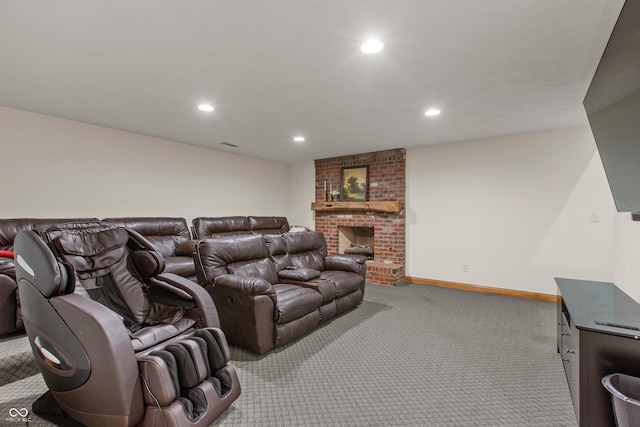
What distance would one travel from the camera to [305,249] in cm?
397

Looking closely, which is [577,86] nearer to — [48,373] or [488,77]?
[488,77]

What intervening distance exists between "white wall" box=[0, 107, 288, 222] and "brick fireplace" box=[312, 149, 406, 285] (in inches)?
70.1

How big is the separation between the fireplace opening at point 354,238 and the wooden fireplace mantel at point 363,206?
48 cm

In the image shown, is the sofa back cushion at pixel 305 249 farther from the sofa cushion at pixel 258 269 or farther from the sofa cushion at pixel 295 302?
the sofa cushion at pixel 295 302

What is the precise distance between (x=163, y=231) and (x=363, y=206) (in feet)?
11.0

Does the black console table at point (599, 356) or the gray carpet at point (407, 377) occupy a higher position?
the black console table at point (599, 356)

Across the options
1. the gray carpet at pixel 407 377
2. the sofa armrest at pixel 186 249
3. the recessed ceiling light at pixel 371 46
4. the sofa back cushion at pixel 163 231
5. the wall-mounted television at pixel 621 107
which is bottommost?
the gray carpet at pixel 407 377

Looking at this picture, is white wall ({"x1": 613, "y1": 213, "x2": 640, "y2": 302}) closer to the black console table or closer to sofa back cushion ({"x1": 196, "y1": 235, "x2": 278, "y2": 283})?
the black console table

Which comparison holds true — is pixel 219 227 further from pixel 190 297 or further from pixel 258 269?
pixel 190 297

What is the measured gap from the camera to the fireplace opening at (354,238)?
5.97 m

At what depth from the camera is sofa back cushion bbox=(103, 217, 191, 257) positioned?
4230 millimetres

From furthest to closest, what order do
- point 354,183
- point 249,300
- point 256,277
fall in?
point 354,183 < point 256,277 < point 249,300

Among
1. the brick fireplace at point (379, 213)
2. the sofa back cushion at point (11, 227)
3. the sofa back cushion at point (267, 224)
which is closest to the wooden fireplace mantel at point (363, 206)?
the brick fireplace at point (379, 213)

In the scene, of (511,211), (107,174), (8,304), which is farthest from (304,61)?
(511,211)
